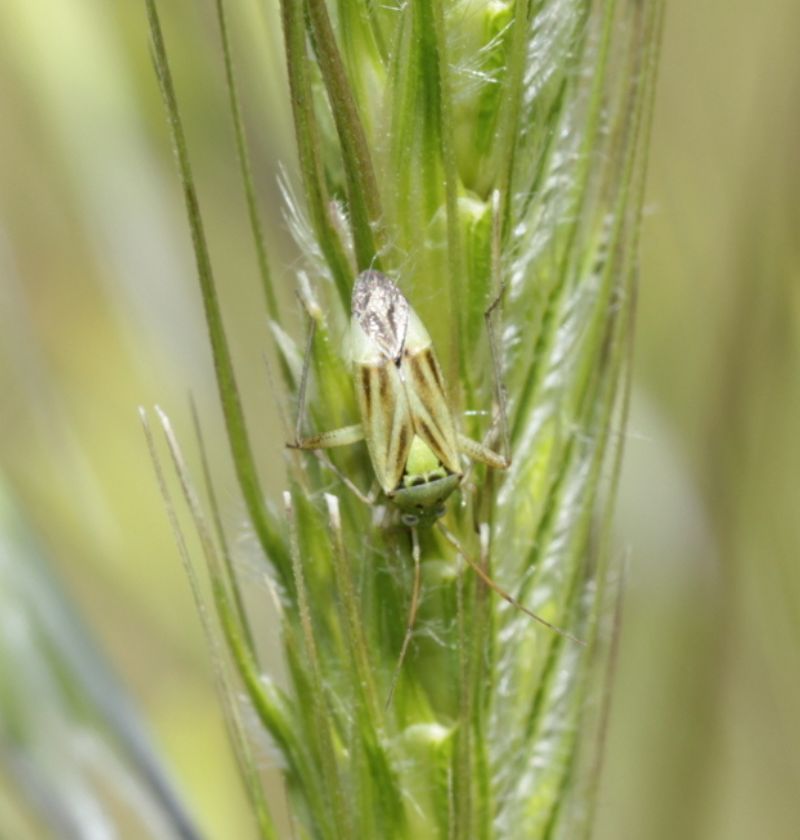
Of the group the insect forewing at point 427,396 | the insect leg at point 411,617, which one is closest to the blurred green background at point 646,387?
the insect forewing at point 427,396

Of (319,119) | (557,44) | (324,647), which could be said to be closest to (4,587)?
(324,647)

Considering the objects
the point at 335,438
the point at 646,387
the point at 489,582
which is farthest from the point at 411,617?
the point at 646,387

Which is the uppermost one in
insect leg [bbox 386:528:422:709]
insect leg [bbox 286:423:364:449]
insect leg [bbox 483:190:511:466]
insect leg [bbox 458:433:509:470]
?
insect leg [bbox 483:190:511:466]

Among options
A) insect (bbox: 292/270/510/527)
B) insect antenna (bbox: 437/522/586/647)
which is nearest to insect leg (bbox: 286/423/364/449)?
insect (bbox: 292/270/510/527)

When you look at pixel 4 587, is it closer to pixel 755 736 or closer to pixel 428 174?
pixel 428 174

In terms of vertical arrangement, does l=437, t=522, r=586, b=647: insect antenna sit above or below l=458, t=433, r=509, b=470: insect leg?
below

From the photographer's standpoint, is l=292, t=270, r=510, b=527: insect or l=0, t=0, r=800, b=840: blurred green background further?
l=0, t=0, r=800, b=840: blurred green background

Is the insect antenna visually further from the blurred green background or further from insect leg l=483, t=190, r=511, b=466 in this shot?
the blurred green background
